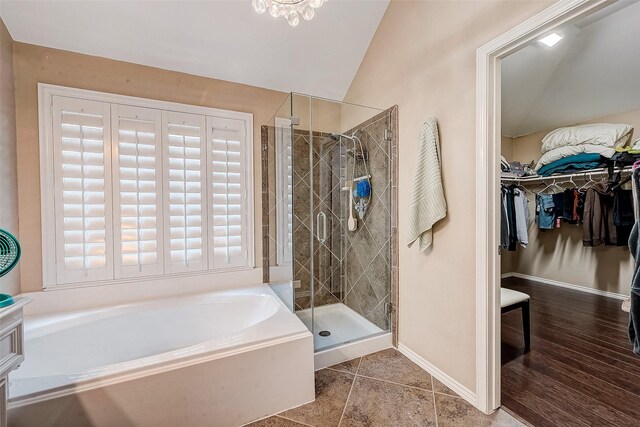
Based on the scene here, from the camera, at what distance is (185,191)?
2.32 metres

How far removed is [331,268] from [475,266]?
1.39m

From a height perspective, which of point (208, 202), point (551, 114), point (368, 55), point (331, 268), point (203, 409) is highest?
point (368, 55)

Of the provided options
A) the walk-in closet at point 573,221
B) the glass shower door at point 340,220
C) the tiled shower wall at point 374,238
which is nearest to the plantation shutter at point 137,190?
the glass shower door at point 340,220

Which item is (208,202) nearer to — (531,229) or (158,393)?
(158,393)

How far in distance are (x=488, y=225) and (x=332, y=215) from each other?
1420mm

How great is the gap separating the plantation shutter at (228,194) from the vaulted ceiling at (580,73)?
8.76 ft

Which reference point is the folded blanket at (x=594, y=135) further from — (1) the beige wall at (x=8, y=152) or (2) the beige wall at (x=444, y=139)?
(1) the beige wall at (x=8, y=152)

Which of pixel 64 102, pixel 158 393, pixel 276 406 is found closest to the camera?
pixel 158 393

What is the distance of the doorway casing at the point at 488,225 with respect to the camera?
4.78 ft

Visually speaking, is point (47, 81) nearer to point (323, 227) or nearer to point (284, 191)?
point (284, 191)

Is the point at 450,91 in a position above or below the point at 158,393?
above

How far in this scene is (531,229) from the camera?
4.10 metres

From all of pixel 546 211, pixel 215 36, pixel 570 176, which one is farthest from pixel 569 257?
pixel 215 36

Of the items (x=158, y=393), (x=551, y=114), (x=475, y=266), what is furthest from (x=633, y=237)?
(x=551, y=114)
